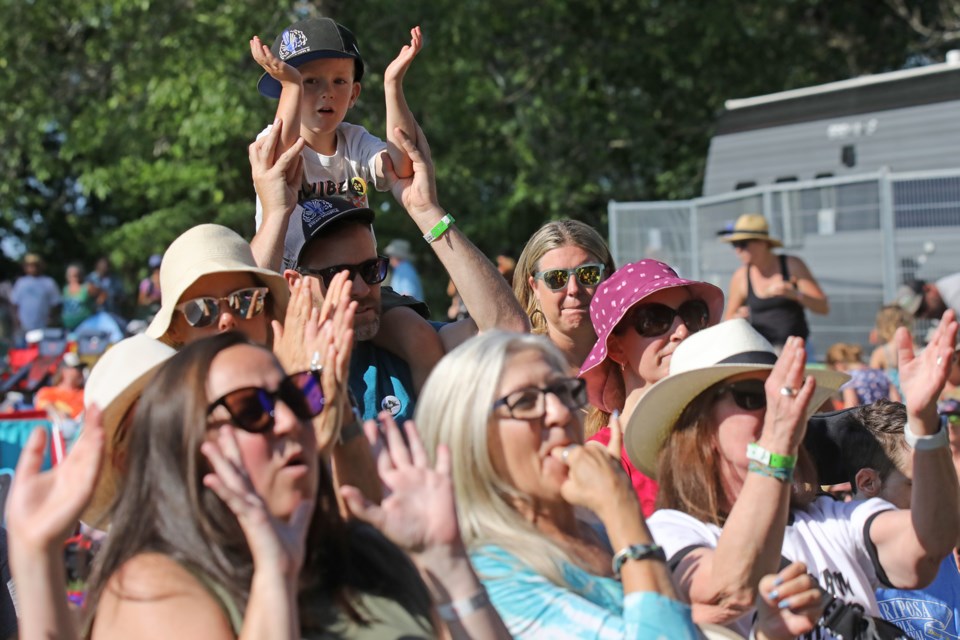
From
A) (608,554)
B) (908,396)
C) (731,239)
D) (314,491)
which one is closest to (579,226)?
(908,396)

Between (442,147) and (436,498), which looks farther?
(442,147)

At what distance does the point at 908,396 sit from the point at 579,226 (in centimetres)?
193

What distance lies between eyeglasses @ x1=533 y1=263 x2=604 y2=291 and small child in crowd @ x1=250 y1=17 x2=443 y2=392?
0.70 metres

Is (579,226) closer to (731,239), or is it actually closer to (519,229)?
(731,239)

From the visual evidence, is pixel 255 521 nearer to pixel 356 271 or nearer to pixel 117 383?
pixel 117 383

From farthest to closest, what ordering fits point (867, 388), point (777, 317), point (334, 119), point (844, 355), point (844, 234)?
point (844, 234) → point (844, 355) → point (777, 317) → point (867, 388) → point (334, 119)

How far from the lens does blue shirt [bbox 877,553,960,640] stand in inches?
146

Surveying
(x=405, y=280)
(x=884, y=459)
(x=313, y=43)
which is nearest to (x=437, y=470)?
(x=884, y=459)

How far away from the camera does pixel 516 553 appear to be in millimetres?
2637

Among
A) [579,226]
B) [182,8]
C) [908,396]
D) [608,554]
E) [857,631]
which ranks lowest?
[857,631]

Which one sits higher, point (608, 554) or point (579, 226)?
point (579, 226)

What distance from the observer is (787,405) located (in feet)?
9.33

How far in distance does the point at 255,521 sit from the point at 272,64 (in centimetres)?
227

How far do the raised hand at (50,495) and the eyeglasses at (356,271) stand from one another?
1682 mm
